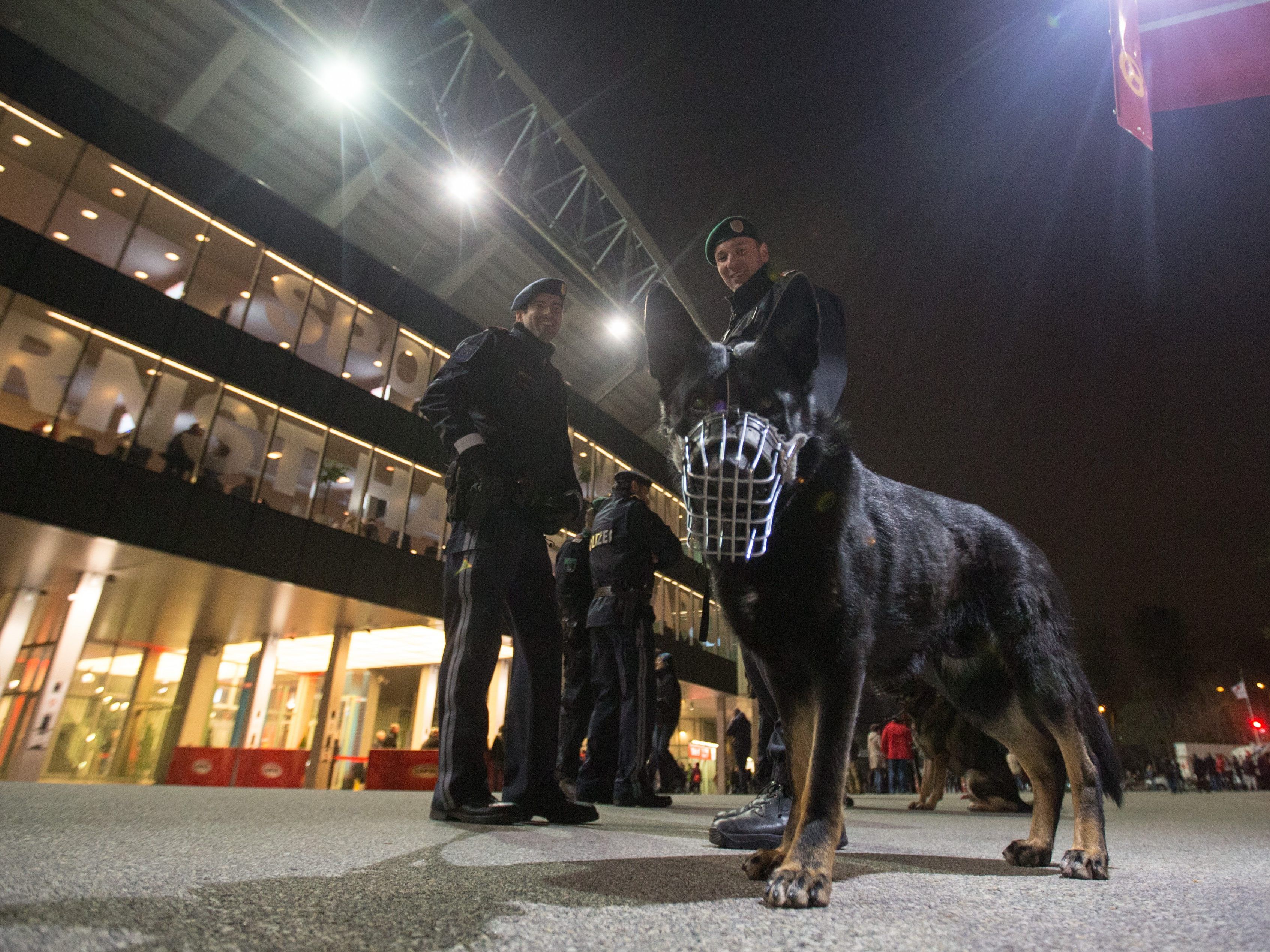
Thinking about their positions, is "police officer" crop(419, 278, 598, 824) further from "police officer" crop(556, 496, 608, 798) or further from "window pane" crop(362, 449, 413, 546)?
"window pane" crop(362, 449, 413, 546)

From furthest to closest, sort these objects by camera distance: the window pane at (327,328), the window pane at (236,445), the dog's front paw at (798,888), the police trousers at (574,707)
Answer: the window pane at (327,328) < the window pane at (236,445) < the police trousers at (574,707) < the dog's front paw at (798,888)

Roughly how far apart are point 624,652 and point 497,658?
261 cm

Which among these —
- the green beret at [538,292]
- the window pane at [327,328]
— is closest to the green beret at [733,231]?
the green beret at [538,292]

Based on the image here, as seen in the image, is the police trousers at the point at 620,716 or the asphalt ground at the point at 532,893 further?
the police trousers at the point at 620,716

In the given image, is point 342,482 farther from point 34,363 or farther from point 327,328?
point 34,363

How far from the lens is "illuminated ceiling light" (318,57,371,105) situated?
1675 cm

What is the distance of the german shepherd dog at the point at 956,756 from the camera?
247 inches

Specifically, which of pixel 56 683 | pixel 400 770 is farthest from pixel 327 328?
pixel 400 770

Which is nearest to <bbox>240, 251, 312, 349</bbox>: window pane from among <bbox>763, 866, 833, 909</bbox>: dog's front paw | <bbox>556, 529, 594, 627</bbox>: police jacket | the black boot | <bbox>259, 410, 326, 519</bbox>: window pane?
<bbox>259, 410, 326, 519</bbox>: window pane

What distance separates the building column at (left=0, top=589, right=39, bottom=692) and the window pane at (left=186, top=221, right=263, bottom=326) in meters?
7.85

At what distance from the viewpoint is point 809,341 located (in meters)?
1.97

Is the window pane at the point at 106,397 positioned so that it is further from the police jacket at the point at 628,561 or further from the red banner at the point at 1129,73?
the red banner at the point at 1129,73

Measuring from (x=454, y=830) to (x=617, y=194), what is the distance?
23063 mm

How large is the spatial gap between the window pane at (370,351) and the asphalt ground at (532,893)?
681 inches
